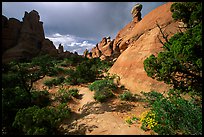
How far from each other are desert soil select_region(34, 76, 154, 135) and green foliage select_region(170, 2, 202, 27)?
5.03m

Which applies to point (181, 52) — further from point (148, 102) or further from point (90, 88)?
point (90, 88)

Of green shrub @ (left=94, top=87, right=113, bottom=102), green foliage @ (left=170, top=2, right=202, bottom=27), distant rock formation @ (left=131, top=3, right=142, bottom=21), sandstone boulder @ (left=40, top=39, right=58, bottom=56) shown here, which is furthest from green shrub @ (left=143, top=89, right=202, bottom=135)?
sandstone boulder @ (left=40, top=39, right=58, bottom=56)

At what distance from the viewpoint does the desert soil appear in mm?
6309

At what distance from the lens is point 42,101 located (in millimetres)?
10398

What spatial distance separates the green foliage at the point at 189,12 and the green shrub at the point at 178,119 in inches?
140

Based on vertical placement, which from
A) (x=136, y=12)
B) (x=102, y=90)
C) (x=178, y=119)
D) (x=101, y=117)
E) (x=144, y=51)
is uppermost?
(x=136, y=12)

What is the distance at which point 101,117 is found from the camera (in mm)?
7602

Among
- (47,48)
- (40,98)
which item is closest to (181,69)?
(40,98)

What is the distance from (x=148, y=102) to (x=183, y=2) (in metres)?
5.71

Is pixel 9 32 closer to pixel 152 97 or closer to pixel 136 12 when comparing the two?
pixel 136 12

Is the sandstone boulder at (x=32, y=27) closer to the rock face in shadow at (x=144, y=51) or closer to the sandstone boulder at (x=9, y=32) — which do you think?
the sandstone boulder at (x=9, y=32)

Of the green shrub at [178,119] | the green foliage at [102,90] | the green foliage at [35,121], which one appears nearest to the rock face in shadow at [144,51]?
the green foliage at [102,90]

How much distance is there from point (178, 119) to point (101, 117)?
3.61 meters

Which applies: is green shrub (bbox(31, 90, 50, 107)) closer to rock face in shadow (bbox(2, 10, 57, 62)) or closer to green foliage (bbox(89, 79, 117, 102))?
green foliage (bbox(89, 79, 117, 102))
